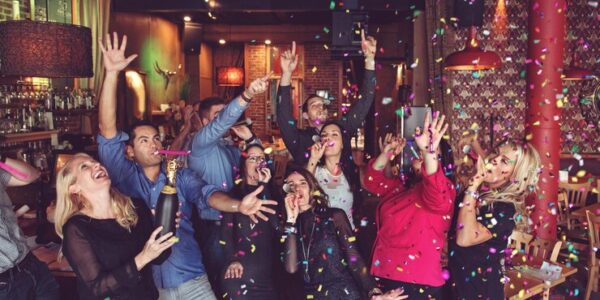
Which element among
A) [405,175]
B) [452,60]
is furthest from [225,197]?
[452,60]

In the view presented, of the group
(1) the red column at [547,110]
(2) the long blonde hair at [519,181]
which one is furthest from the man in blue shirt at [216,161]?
(1) the red column at [547,110]

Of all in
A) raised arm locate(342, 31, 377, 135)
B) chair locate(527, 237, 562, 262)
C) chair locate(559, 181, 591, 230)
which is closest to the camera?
chair locate(527, 237, 562, 262)

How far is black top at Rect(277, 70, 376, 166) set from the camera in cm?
343

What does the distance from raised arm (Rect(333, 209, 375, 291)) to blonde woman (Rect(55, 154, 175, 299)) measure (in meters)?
0.89

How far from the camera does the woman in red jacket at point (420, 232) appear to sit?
2.23 metres

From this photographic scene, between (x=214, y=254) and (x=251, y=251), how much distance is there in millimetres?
304

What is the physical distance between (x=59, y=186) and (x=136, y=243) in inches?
14.2

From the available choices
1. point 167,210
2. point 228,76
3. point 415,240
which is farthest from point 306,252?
point 228,76

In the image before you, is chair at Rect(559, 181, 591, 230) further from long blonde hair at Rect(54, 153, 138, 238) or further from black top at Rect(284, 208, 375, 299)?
long blonde hair at Rect(54, 153, 138, 238)

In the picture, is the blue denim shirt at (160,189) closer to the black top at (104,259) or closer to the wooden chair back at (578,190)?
the black top at (104,259)

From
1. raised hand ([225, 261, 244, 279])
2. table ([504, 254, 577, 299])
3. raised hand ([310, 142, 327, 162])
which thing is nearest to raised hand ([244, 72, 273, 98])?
raised hand ([310, 142, 327, 162])

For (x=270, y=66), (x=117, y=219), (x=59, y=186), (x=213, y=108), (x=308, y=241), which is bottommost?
(x=308, y=241)

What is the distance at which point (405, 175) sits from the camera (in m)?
3.00

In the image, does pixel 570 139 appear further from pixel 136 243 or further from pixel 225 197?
pixel 136 243
